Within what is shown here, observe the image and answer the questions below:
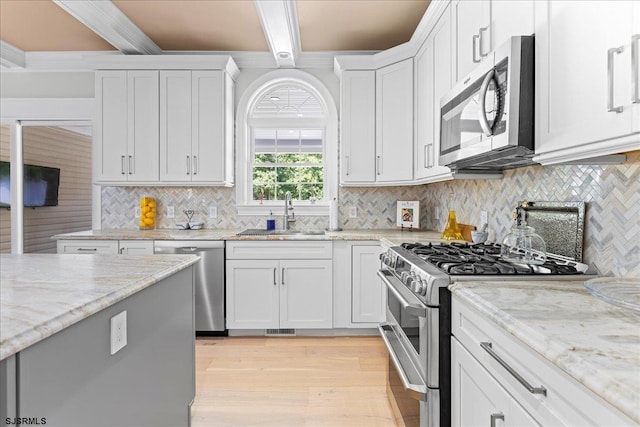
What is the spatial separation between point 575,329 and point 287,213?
10.4 ft

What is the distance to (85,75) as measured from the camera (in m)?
4.05

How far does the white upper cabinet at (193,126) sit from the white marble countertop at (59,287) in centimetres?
186

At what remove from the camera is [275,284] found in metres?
3.40

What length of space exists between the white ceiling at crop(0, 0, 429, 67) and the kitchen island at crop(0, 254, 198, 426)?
2.07 meters

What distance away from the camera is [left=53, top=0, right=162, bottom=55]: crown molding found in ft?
9.51

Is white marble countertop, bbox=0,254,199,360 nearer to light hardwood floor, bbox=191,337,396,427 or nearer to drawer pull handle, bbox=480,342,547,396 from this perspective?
light hardwood floor, bbox=191,337,396,427

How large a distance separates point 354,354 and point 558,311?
86.2 inches

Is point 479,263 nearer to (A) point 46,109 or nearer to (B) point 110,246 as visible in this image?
(B) point 110,246

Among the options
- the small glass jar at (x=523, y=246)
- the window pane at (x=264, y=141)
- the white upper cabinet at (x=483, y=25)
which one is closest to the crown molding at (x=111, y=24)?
the window pane at (x=264, y=141)

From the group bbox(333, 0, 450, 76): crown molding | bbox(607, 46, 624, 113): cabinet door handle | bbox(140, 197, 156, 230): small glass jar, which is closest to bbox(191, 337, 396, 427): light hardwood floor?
bbox(140, 197, 156, 230): small glass jar

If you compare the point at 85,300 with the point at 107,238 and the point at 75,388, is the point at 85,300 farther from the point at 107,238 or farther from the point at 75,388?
the point at 107,238

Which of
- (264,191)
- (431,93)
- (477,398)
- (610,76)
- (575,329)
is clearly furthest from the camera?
(264,191)

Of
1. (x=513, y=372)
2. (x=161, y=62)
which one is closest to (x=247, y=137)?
(x=161, y=62)

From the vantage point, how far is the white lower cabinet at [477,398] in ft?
3.50
